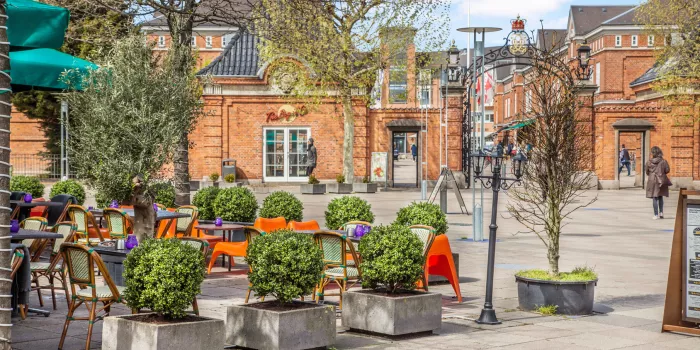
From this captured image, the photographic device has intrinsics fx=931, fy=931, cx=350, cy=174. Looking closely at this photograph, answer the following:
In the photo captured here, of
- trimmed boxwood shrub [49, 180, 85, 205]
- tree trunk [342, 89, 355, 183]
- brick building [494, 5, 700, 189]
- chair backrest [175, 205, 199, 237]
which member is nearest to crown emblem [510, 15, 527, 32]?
brick building [494, 5, 700, 189]

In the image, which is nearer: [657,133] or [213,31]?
[657,133]

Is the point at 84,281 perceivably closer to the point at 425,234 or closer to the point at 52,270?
the point at 52,270

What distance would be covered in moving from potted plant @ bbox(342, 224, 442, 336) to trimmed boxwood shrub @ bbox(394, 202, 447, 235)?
115 inches

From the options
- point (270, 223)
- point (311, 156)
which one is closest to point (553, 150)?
point (270, 223)

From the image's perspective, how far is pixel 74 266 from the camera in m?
7.54

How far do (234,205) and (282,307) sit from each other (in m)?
7.79

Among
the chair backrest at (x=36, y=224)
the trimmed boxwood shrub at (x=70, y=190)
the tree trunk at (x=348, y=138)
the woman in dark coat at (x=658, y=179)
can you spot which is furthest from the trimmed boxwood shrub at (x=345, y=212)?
the tree trunk at (x=348, y=138)

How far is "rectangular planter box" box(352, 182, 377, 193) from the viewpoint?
113ft

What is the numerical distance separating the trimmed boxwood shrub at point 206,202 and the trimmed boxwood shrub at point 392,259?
24.9ft

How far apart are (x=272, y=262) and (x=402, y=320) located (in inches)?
54.5

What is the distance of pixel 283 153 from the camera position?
123 ft

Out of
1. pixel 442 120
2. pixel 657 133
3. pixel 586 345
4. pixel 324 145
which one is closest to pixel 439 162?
pixel 442 120

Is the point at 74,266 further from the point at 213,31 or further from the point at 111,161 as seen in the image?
the point at 213,31

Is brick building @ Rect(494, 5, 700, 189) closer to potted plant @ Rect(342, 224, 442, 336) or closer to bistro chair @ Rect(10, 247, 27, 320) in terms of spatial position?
potted plant @ Rect(342, 224, 442, 336)
